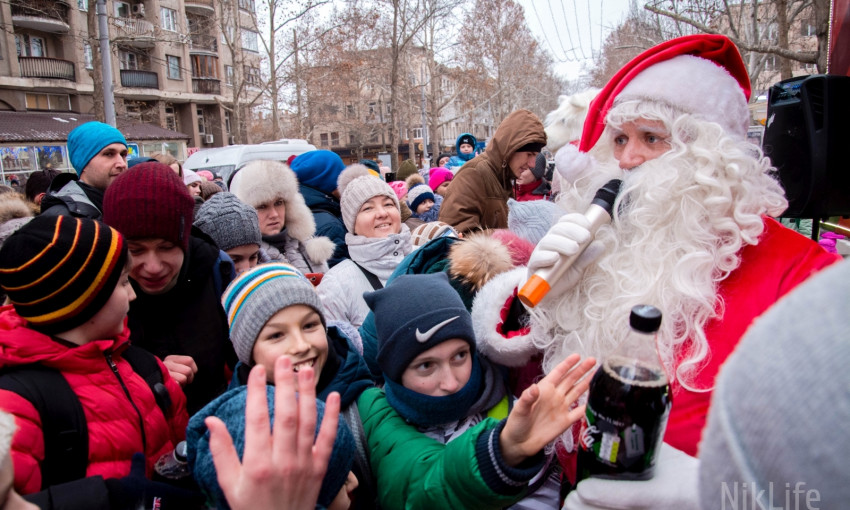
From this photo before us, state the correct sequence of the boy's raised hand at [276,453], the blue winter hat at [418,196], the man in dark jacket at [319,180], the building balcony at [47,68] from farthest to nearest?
1. the building balcony at [47,68]
2. the blue winter hat at [418,196]
3. the man in dark jacket at [319,180]
4. the boy's raised hand at [276,453]

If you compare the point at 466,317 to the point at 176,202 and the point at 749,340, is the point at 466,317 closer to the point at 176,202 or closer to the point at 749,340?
the point at 749,340

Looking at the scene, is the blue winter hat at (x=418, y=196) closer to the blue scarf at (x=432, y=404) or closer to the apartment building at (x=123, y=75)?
the blue scarf at (x=432, y=404)

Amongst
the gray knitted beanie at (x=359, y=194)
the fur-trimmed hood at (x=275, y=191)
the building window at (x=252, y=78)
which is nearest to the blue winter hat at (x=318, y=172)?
the fur-trimmed hood at (x=275, y=191)

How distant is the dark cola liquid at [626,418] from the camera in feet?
3.35

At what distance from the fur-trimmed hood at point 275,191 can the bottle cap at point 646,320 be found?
3.22 metres

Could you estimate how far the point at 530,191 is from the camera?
662cm

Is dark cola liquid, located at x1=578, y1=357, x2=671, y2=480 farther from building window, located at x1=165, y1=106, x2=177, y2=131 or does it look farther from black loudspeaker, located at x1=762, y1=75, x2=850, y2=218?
building window, located at x1=165, y1=106, x2=177, y2=131

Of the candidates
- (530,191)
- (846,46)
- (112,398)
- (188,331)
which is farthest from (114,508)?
(530,191)

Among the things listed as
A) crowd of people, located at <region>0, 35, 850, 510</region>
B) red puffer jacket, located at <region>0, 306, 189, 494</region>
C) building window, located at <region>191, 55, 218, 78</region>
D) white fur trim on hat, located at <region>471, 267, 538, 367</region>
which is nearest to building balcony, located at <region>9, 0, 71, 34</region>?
building window, located at <region>191, 55, 218, 78</region>

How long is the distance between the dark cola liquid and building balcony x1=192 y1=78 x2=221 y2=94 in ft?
122

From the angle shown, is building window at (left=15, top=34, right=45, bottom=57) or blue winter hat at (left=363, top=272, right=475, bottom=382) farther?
building window at (left=15, top=34, right=45, bottom=57)

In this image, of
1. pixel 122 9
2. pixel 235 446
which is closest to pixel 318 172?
pixel 235 446

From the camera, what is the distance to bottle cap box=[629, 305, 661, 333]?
3.16 feet

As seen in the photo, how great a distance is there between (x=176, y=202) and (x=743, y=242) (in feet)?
7.21
